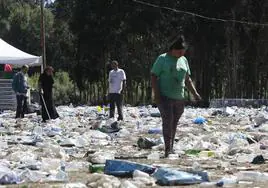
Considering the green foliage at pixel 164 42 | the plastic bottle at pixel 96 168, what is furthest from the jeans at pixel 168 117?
the green foliage at pixel 164 42

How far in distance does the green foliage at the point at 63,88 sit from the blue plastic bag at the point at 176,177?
131ft

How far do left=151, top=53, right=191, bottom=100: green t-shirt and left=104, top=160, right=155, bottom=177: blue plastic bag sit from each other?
6.38 feet

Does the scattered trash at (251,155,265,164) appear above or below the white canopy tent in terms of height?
below

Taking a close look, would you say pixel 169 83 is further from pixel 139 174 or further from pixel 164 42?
pixel 164 42

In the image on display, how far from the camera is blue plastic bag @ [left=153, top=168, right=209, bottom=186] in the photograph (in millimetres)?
6156

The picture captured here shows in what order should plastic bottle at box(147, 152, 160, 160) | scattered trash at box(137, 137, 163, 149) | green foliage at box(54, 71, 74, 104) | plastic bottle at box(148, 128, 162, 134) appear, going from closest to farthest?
plastic bottle at box(147, 152, 160, 160) < scattered trash at box(137, 137, 163, 149) < plastic bottle at box(148, 128, 162, 134) < green foliage at box(54, 71, 74, 104)

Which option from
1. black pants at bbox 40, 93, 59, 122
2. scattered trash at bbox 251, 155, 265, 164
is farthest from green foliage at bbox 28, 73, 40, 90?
scattered trash at bbox 251, 155, 265, 164

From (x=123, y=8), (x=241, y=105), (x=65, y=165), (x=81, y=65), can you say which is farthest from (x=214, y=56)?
(x=65, y=165)

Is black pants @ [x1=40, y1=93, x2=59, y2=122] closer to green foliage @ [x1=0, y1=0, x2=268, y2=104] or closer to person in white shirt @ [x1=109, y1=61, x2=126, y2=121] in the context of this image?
person in white shirt @ [x1=109, y1=61, x2=126, y2=121]

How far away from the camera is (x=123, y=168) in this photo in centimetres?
675

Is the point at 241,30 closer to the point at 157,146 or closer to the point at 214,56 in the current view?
the point at 214,56

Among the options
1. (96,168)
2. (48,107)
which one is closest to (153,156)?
(96,168)

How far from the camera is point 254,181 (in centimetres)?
627

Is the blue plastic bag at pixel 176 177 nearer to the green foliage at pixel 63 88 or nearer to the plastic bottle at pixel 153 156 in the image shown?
the plastic bottle at pixel 153 156
